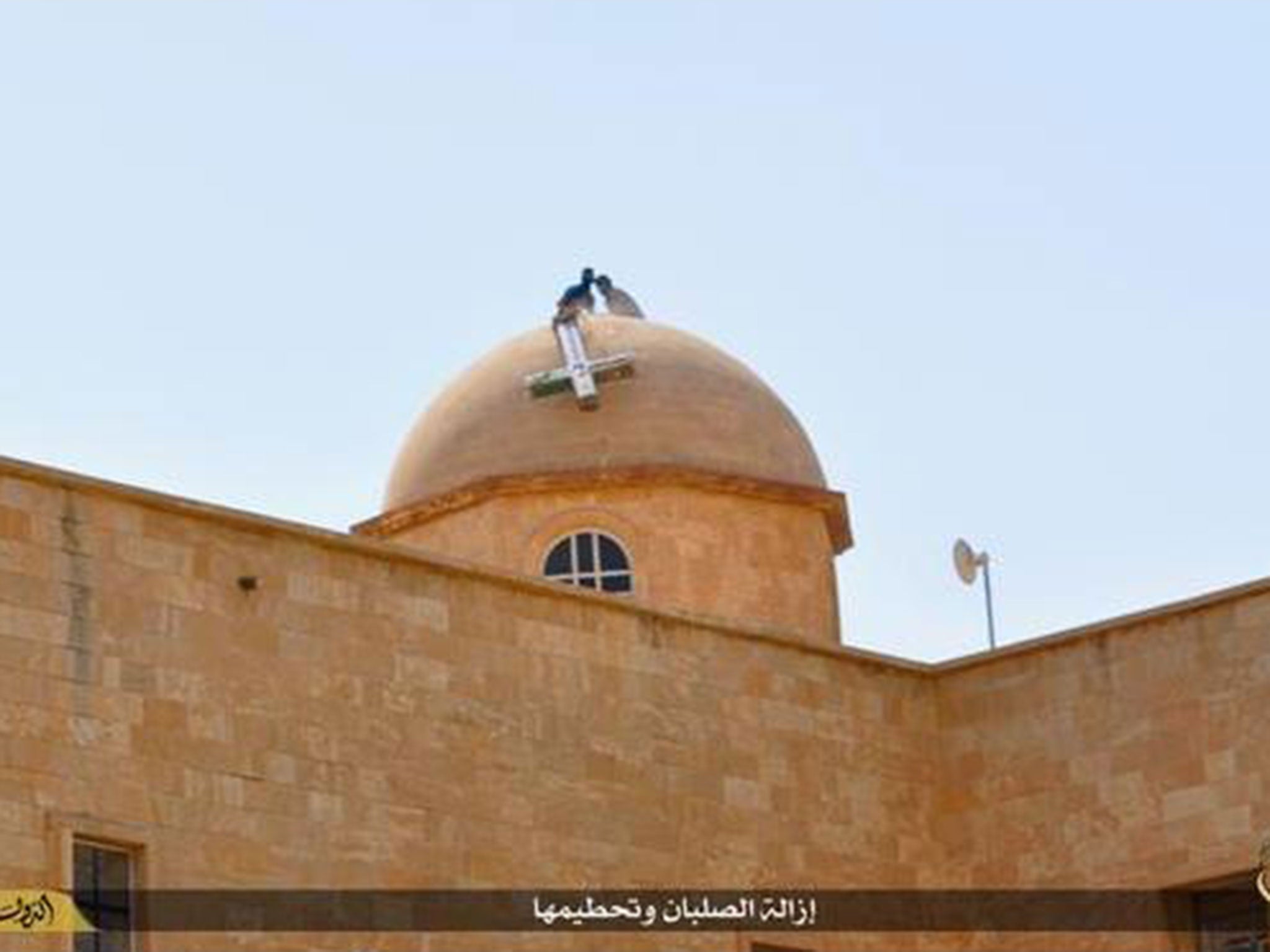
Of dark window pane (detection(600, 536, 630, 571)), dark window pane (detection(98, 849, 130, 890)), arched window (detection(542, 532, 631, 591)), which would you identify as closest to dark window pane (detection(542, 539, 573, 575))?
arched window (detection(542, 532, 631, 591))

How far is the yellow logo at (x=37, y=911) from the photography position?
2091 centimetres

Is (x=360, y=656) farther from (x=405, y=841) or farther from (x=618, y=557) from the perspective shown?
(x=618, y=557)

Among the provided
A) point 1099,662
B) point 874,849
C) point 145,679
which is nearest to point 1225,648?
point 1099,662

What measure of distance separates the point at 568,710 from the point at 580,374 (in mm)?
5278

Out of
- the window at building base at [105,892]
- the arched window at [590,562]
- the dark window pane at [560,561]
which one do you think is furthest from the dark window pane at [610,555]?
the window at building base at [105,892]

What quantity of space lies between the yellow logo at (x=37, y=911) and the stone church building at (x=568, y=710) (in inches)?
5.2

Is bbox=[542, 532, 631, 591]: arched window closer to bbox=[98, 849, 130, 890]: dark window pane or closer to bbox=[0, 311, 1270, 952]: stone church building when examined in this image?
bbox=[0, 311, 1270, 952]: stone church building

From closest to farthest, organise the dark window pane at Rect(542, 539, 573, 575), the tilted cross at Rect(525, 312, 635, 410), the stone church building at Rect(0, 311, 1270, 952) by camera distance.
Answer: the stone church building at Rect(0, 311, 1270, 952) < the dark window pane at Rect(542, 539, 573, 575) < the tilted cross at Rect(525, 312, 635, 410)

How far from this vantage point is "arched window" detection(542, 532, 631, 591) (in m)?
28.7

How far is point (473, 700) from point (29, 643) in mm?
3076

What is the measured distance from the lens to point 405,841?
2289 cm

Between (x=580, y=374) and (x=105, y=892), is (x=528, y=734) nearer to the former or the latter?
(x=105, y=892)

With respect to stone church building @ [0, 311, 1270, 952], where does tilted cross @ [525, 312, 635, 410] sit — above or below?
above

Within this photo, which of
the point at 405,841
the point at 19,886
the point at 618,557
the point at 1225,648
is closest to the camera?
the point at 19,886
